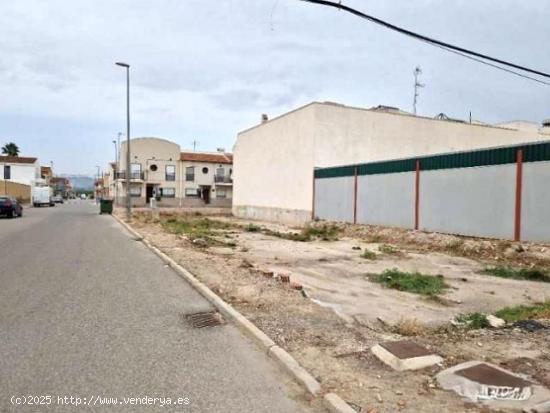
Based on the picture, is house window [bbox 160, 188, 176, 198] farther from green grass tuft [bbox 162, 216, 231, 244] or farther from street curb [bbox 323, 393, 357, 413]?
street curb [bbox 323, 393, 357, 413]

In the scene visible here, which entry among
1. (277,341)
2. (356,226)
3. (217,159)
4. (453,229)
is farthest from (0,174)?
(277,341)

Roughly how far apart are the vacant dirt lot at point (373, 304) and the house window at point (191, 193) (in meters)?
58.0

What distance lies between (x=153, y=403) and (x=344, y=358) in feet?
7.06

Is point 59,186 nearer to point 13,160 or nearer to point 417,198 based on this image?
point 13,160

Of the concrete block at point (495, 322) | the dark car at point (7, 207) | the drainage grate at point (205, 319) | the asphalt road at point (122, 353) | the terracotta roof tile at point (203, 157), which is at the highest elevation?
the terracotta roof tile at point (203, 157)

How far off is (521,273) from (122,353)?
34.7 feet

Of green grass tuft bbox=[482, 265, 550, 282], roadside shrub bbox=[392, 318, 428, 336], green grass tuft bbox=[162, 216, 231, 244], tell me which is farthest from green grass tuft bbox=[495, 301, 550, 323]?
green grass tuft bbox=[162, 216, 231, 244]

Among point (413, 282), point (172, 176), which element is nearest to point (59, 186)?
point (172, 176)

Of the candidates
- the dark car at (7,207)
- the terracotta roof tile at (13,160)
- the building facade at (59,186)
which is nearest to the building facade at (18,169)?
the terracotta roof tile at (13,160)

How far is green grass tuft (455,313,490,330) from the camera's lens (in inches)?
281

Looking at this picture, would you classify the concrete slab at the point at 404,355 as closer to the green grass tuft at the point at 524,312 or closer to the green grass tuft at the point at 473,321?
the green grass tuft at the point at 473,321

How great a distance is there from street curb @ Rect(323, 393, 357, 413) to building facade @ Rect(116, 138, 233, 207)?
7048 cm

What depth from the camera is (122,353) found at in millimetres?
5672

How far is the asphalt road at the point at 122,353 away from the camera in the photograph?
4.44m
